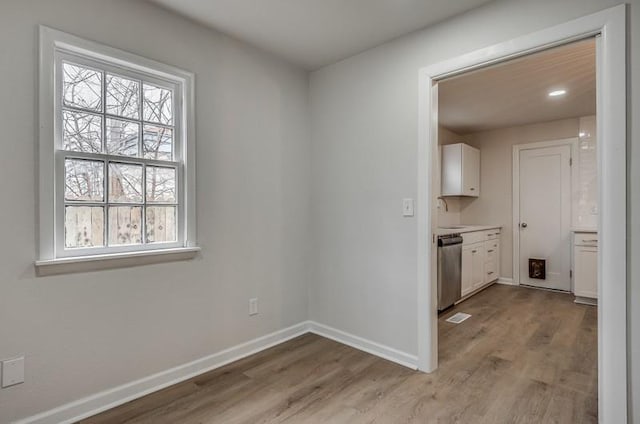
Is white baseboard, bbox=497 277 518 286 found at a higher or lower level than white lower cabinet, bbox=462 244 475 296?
lower

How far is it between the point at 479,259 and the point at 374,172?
9.31ft

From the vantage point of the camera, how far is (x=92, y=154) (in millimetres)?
1952

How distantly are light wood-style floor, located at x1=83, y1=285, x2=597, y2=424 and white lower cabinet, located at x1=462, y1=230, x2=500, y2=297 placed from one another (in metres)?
1.28

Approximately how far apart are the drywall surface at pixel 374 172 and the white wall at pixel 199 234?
23 centimetres

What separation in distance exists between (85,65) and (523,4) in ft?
8.58

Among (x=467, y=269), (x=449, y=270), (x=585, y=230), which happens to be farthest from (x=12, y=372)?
(x=585, y=230)

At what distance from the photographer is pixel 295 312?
3.16m

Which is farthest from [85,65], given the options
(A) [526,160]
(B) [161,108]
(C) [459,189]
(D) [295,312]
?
(A) [526,160]

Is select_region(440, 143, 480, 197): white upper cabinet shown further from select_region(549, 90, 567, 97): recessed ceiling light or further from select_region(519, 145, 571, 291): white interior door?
select_region(549, 90, 567, 97): recessed ceiling light

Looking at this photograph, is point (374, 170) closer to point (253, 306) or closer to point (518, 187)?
point (253, 306)

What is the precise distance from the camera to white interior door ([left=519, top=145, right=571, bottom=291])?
482 centimetres

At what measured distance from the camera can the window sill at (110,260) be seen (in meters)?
1.77

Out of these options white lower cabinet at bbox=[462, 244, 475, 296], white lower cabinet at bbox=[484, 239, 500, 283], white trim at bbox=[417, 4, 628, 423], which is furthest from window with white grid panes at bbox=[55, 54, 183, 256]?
white lower cabinet at bbox=[484, 239, 500, 283]
